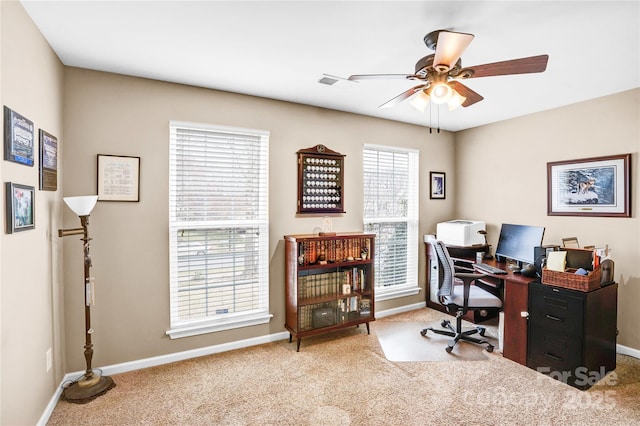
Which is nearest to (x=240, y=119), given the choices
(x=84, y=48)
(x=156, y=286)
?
(x=84, y=48)

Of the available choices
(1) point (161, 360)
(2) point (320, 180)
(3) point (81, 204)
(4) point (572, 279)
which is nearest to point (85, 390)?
(1) point (161, 360)

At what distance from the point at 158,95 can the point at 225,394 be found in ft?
8.44

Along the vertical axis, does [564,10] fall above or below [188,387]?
above

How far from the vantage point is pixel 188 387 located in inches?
102

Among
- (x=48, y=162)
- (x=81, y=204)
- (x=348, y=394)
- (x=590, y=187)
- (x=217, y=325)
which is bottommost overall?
(x=348, y=394)

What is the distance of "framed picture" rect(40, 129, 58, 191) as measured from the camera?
214 centimetres

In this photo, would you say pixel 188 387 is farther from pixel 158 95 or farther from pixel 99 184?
pixel 158 95

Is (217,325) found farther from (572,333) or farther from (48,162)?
(572,333)

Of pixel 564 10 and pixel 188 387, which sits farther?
pixel 188 387

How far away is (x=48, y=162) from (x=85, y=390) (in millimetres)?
1691

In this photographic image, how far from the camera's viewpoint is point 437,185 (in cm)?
473

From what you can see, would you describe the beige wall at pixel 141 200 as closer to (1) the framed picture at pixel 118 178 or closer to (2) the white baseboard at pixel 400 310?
(1) the framed picture at pixel 118 178

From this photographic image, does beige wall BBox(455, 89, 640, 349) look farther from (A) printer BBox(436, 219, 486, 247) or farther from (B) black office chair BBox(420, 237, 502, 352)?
(B) black office chair BBox(420, 237, 502, 352)

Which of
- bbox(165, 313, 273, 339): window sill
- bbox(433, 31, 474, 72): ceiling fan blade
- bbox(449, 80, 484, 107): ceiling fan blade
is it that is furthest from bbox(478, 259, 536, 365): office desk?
bbox(165, 313, 273, 339): window sill
